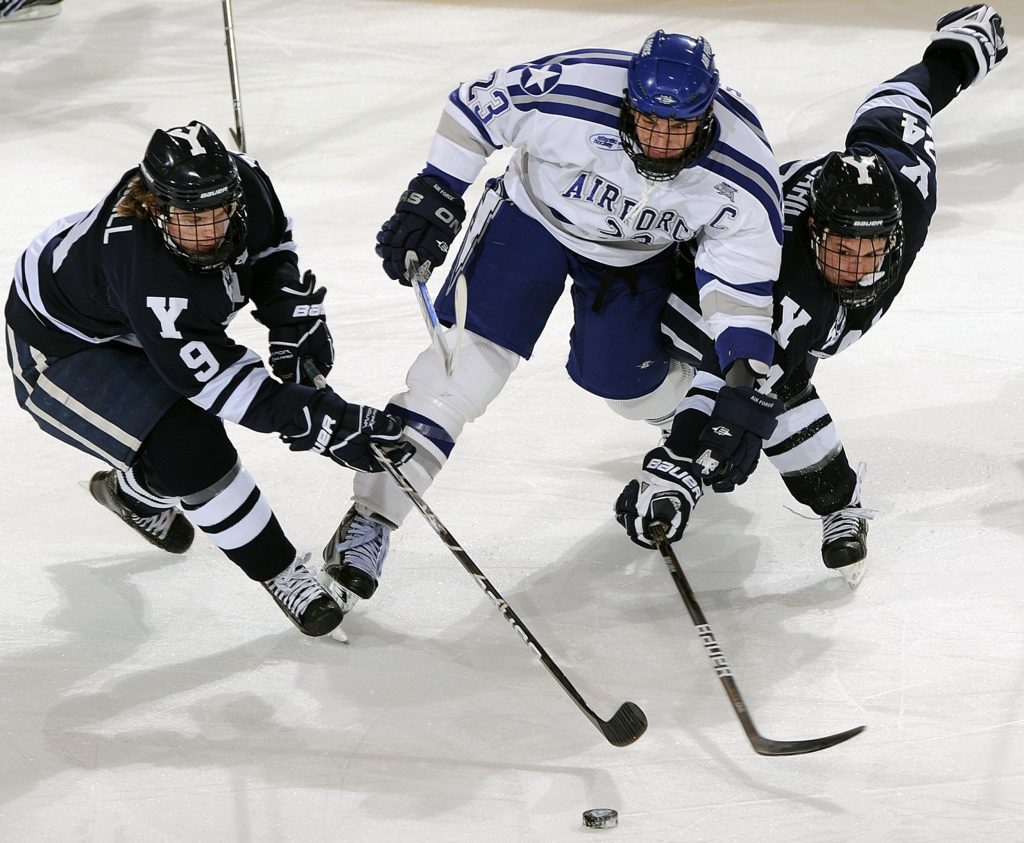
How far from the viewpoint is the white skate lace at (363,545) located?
2680 mm

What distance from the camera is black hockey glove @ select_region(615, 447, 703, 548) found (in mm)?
2549

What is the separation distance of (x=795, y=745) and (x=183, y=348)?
3.95 feet

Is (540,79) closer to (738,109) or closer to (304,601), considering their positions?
(738,109)

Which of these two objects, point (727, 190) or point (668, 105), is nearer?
point (668, 105)

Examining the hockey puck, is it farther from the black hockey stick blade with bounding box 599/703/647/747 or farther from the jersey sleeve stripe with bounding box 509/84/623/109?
the jersey sleeve stripe with bounding box 509/84/623/109

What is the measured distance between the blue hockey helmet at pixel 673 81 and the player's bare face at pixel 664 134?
2 centimetres

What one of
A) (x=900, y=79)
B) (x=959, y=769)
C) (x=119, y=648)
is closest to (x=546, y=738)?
(x=959, y=769)

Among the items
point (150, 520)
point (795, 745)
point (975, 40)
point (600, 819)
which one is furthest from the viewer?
point (975, 40)

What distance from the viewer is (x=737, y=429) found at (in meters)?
2.52

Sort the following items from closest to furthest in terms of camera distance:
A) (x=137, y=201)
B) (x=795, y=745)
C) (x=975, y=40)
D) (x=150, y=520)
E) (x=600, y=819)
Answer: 1. (x=600, y=819)
2. (x=795, y=745)
3. (x=137, y=201)
4. (x=150, y=520)
5. (x=975, y=40)

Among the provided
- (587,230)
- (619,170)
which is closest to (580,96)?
(619,170)

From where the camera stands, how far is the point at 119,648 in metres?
2.66

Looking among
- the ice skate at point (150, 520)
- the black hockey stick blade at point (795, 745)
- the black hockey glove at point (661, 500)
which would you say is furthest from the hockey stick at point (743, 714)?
the ice skate at point (150, 520)

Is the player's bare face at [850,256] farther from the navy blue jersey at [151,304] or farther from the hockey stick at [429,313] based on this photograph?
the navy blue jersey at [151,304]
